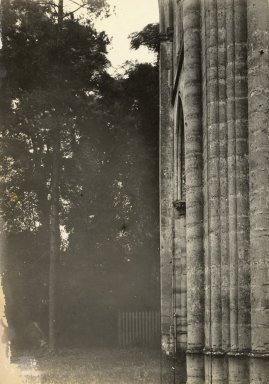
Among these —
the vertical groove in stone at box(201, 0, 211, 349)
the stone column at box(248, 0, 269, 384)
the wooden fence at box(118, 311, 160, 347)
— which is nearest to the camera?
the stone column at box(248, 0, 269, 384)

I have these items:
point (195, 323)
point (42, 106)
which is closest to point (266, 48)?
point (195, 323)

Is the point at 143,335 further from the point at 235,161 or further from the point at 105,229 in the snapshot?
the point at 235,161

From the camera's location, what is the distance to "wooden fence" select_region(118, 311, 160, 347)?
30.4 m

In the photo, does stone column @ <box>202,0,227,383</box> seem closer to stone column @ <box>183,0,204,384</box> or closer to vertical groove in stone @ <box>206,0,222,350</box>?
vertical groove in stone @ <box>206,0,222,350</box>

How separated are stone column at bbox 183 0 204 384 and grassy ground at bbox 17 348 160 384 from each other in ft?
16.2

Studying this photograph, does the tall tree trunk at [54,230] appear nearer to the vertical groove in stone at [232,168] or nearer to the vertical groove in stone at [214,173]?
the vertical groove in stone at [214,173]

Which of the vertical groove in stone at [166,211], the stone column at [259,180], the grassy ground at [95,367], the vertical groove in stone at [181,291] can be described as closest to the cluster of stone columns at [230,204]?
the stone column at [259,180]

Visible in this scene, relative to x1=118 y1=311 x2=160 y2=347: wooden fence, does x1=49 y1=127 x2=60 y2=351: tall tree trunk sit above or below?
above

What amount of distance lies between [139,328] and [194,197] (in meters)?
18.4

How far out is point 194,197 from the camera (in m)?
13.0

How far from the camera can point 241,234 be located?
11586 millimetres

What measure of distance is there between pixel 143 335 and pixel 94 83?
10.5 meters

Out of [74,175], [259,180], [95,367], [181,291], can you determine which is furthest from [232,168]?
[74,175]

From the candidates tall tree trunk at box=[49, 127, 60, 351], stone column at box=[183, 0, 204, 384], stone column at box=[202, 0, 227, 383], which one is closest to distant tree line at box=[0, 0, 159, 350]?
tall tree trunk at box=[49, 127, 60, 351]
